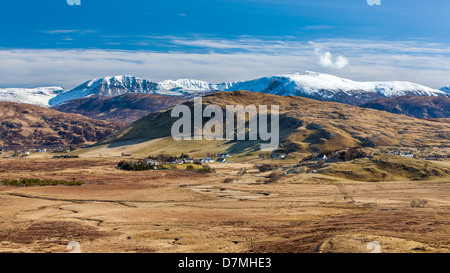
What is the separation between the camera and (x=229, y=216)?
180 ft

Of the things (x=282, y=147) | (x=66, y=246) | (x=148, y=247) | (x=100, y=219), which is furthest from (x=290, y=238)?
(x=282, y=147)

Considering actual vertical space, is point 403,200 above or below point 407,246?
below

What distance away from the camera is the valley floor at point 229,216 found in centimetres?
3638

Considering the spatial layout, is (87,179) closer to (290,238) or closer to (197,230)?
(197,230)

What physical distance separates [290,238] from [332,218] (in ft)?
48.0

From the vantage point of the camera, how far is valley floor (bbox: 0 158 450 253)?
1432 inches

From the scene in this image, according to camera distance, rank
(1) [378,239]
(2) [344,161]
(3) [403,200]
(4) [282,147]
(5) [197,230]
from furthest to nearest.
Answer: (4) [282,147] → (2) [344,161] → (3) [403,200] → (5) [197,230] → (1) [378,239]

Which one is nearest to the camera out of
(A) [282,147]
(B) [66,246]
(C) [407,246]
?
(C) [407,246]

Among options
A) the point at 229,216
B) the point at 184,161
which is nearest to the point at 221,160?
the point at 184,161

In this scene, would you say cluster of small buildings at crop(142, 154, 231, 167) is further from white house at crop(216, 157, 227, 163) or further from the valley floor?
the valley floor

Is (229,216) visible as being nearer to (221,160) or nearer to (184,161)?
(184,161)

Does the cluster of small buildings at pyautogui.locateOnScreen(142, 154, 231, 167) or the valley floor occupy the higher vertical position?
the valley floor

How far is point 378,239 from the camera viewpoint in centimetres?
3488

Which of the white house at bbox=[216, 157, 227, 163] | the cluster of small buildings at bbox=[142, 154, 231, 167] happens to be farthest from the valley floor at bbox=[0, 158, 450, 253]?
the white house at bbox=[216, 157, 227, 163]
